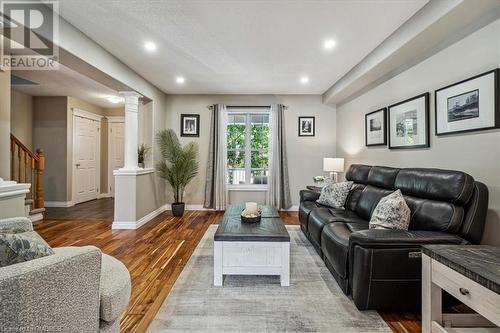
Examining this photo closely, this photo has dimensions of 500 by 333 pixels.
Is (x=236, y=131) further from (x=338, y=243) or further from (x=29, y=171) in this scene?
(x=29, y=171)

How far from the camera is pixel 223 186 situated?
17.9ft

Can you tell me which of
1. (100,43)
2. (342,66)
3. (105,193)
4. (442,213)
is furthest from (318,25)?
(105,193)

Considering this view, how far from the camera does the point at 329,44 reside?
305 cm

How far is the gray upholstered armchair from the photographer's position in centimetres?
89

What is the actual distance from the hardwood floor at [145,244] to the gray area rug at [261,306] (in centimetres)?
13

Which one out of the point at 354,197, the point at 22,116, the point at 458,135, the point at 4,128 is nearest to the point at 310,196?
the point at 354,197

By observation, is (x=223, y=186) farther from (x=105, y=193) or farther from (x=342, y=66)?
(x=105, y=193)

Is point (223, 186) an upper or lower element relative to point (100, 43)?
lower

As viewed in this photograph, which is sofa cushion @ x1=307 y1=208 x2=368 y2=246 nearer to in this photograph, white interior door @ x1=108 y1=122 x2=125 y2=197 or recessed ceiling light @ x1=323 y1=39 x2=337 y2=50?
recessed ceiling light @ x1=323 y1=39 x2=337 y2=50

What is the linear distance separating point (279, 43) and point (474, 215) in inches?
100

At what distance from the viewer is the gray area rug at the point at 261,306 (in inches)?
69.1

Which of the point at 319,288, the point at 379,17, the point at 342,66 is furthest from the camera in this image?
the point at 342,66

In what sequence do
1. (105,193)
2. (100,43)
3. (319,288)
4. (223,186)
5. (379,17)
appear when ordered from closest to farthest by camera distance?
1. (319,288)
2. (379,17)
3. (100,43)
4. (223,186)
5. (105,193)

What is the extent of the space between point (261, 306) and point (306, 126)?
14.0 feet
